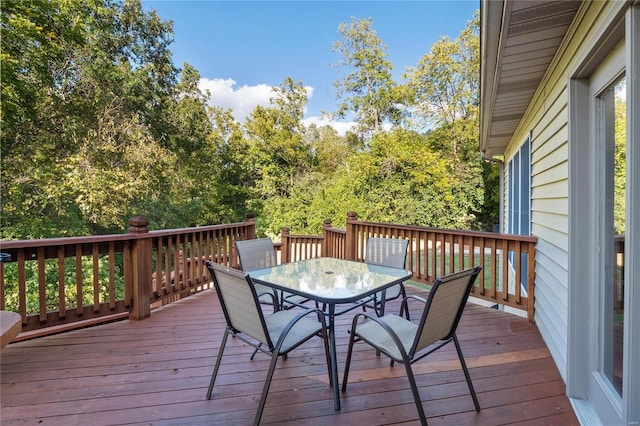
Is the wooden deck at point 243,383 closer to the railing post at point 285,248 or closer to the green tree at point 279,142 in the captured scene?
the railing post at point 285,248

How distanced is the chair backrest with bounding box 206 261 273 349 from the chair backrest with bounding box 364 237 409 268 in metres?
1.74

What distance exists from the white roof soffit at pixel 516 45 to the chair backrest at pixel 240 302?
2.15 m

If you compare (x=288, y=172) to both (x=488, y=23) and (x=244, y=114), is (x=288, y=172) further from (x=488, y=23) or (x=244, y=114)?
(x=488, y=23)

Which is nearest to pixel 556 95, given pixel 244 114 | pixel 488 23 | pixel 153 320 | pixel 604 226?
pixel 488 23

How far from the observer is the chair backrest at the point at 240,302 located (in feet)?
5.81

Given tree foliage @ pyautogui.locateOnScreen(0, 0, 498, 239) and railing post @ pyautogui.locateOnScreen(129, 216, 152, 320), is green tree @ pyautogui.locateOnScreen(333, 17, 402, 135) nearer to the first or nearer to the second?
tree foliage @ pyautogui.locateOnScreen(0, 0, 498, 239)

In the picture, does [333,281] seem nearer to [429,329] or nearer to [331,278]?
[331,278]

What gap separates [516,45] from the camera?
2.41 m

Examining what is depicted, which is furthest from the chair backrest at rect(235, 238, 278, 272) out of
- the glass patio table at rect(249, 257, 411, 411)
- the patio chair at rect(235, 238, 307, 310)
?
the glass patio table at rect(249, 257, 411, 411)

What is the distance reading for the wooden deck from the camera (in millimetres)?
1824

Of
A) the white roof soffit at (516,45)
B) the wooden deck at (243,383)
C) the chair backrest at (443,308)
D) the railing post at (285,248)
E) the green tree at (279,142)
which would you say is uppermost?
the green tree at (279,142)

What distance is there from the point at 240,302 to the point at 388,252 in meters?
1.94

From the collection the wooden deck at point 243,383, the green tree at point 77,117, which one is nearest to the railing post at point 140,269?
the wooden deck at point 243,383

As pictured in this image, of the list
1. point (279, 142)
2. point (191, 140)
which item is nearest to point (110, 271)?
point (191, 140)
